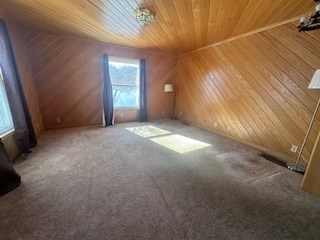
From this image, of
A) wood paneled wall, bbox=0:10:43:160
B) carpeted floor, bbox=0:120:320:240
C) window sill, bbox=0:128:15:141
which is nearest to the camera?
carpeted floor, bbox=0:120:320:240

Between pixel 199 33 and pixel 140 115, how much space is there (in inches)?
114

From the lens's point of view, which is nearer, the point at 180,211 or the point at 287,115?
the point at 180,211

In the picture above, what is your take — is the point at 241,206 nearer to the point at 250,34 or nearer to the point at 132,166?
the point at 132,166

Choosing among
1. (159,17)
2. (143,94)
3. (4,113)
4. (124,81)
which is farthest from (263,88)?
(4,113)

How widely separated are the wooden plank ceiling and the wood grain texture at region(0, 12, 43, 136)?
0.24 m

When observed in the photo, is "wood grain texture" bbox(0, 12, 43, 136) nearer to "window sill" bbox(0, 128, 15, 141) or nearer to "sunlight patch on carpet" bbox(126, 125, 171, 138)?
"window sill" bbox(0, 128, 15, 141)

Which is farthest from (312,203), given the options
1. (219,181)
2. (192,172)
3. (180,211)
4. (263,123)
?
(263,123)

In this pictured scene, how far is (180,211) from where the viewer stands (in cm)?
153

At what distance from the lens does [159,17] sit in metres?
2.57

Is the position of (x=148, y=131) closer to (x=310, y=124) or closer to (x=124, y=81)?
(x=124, y=81)

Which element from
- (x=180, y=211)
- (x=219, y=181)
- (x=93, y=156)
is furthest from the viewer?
(x=93, y=156)

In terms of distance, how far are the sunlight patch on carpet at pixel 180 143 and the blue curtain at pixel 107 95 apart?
177cm

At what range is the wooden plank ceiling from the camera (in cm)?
215

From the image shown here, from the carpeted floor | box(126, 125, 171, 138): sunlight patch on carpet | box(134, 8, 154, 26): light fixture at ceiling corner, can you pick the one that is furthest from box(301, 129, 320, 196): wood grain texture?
box(134, 8, 154, 26): light fixture at ceiling corner
